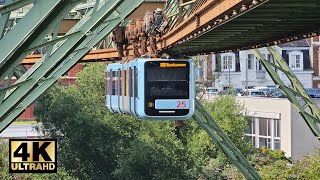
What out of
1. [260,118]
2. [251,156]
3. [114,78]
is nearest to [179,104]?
[114,78]

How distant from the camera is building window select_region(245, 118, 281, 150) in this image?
47.0m

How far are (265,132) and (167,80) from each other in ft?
91.8

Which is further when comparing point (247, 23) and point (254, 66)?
point (254, 66)

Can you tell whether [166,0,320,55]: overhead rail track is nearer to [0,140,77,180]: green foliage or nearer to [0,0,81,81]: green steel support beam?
[0,0,81,81]: green steel support beam

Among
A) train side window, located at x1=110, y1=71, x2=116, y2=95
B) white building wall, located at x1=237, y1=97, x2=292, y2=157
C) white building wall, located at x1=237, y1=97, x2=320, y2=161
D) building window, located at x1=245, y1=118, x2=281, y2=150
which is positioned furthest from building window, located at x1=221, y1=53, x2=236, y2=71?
train side window, located at x1=110, y1=71, x2=116, y2=95

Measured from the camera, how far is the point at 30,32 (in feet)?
23.5

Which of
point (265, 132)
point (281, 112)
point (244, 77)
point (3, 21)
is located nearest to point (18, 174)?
point (281, 112)

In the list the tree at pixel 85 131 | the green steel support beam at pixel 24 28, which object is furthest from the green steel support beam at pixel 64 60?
the tree at pixel 85 131

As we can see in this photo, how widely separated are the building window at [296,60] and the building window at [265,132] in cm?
1877

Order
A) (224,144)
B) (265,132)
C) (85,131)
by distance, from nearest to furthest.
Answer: (224,144) → (85,131) → (265,132)

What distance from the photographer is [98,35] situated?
50.3 ft

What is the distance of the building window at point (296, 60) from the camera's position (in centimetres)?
6775

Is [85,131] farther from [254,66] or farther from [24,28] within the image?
[254,66]

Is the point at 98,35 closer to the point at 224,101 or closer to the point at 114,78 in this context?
the point at 114,78
